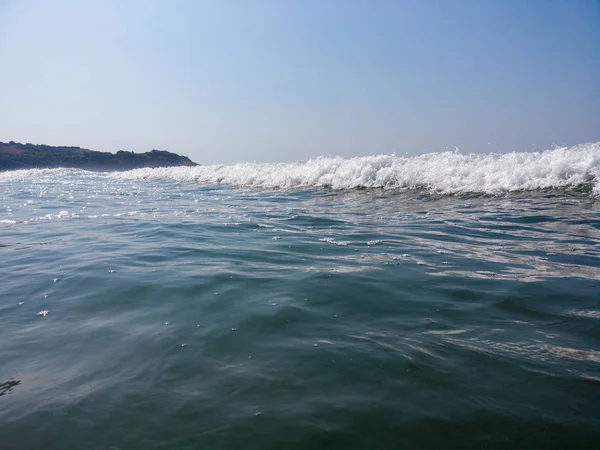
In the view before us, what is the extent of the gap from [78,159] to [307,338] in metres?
71.8

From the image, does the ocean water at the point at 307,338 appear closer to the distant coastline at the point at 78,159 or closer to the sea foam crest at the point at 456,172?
the sea foam crest at the point at 456,172

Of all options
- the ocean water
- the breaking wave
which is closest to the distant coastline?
the breaking wave

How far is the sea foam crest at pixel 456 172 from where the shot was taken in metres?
9.44

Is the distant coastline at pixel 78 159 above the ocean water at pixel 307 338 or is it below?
above

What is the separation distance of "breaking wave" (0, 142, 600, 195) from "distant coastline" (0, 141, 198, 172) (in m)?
54.1

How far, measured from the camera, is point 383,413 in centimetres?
187

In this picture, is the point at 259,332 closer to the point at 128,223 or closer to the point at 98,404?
the point at 98,404

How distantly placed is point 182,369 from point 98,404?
1.54 ft

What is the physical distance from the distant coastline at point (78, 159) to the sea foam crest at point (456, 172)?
→ 54.1m

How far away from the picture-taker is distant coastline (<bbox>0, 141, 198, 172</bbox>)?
5703 centimetres

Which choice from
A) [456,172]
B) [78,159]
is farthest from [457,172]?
[78,159]

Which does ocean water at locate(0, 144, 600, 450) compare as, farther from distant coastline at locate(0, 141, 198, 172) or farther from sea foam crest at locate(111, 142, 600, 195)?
distant coastline at locate(0, 141, 198, 172)

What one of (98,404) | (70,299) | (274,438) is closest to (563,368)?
(274,438)

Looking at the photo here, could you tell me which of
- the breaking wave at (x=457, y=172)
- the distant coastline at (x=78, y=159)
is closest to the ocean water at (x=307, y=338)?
the breaking wave at (x=457, y=172)
